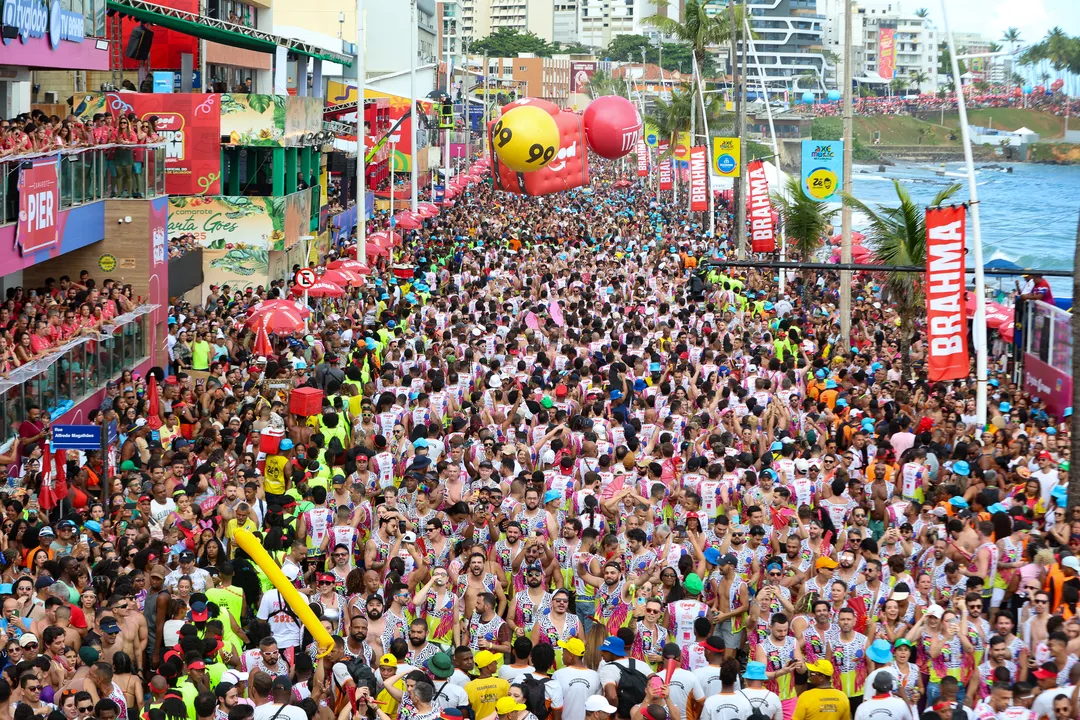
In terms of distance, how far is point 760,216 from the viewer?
33594 millimetres

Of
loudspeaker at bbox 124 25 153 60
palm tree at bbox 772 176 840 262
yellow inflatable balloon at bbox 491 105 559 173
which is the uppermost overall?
loudspeaker at bbox 124 25 153 60

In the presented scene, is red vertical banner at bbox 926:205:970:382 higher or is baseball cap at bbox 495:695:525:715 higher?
red vertical banner at bbox 926:205:970:382

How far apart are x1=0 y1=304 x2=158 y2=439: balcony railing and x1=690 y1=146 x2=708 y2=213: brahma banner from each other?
27549 millimetres

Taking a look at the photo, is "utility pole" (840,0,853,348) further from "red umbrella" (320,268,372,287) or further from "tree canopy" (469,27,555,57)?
"tree canopy" (469,27,555,57)

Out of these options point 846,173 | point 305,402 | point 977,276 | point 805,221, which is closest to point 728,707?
point 305,402

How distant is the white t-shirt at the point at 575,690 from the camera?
8695 mm

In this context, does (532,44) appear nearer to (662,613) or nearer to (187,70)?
(187,70)

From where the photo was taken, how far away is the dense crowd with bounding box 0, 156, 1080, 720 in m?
8.71

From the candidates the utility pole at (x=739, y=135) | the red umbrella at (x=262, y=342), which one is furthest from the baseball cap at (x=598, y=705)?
the utility pole at (x=739, y=135)

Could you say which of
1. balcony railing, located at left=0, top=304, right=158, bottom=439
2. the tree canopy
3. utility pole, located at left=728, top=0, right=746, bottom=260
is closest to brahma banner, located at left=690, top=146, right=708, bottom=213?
utility pole, located at left=728, top=0, right=746, bottom=260

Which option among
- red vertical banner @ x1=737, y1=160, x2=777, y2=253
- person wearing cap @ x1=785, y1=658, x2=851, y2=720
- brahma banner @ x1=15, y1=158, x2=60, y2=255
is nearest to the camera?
person wearing cap @ x1=785, y1=658, x2=851, y2=720

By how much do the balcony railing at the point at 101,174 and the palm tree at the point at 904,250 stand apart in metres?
11.5

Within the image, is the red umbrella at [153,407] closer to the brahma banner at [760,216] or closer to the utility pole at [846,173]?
the utility pole at [846,173]

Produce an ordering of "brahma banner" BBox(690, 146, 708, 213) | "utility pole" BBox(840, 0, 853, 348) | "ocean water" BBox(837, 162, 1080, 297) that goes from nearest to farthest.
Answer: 1. "utility pole" BBox(840, 0, 853, 348)
2. "brahma banner" BBox(690, 146, 708, 213)
3. "ocean water" BBox(837, 162, 1080, 297)
